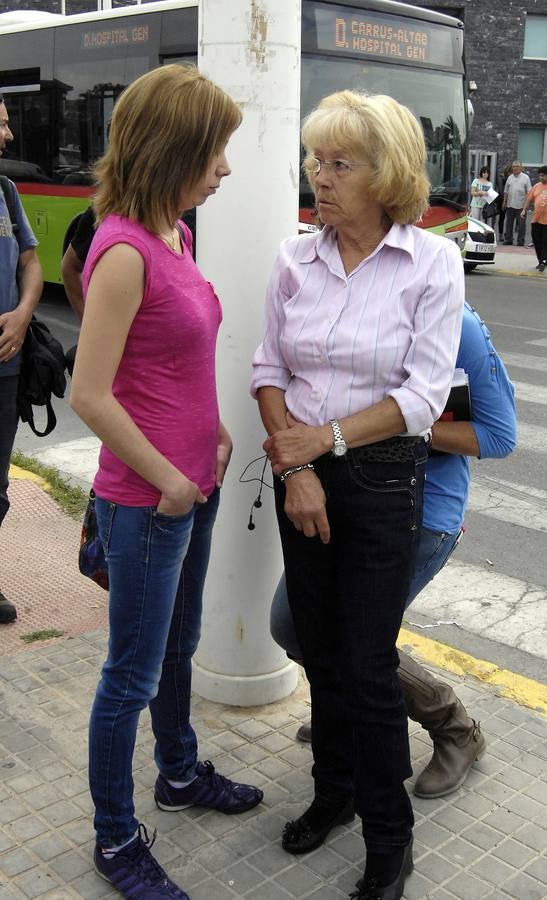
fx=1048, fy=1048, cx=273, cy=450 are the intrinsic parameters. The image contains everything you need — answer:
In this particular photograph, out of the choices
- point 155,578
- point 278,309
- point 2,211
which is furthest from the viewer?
point 2,211

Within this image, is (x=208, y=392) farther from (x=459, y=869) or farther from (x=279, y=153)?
(x=459, y=869)

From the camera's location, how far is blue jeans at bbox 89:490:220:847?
2.38m

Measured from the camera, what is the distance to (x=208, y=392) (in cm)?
245

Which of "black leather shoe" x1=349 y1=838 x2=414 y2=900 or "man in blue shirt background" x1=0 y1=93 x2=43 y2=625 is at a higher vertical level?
"man in blue shirt background" x1=0 y1=93 x2=43 y2=625

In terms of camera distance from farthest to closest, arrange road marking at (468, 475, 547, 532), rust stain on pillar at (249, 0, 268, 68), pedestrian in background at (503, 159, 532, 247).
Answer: pedestrian in background at (503, 159, 532, 247), road marking at (468, 475, 547, 532), rust stain on pillar at (249, 0, 268, 68)

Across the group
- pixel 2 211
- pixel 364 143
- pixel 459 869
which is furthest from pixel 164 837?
pixel 2 211

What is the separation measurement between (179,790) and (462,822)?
78 centimetres

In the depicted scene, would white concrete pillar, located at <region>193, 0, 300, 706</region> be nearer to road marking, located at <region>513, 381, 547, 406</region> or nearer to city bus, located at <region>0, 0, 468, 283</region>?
road marking, located at <region>513, 381, 547, 406</region>

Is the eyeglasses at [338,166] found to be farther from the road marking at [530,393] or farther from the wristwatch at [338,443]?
the road marking at [530,393]

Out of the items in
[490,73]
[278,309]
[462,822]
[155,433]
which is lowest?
[462,822]

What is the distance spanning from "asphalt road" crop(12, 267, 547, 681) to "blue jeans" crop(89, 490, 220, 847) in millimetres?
1847

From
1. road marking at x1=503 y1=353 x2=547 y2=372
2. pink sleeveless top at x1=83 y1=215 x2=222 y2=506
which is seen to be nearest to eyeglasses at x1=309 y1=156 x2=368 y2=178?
pink sleeveless top at x1=83 y1=215 x2=222 y2=506

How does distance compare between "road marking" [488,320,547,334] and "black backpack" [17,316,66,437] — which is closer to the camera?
"black backpack" [17,316,66,437]

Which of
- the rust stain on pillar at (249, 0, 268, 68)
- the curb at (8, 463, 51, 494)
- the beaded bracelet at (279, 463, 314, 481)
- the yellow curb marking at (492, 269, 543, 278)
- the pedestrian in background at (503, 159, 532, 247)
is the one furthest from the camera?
the pedestrian in background at (503, 159, 532, 247)
